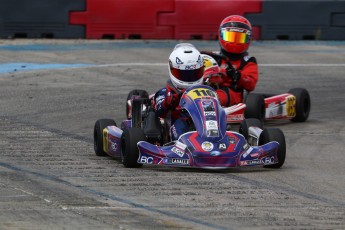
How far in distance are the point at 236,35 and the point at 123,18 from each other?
6939mm

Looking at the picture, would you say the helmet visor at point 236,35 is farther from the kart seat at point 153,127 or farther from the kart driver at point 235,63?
the kart seat at point 153,127

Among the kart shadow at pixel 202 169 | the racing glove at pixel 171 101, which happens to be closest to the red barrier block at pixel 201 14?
the racing glove at pixel 171 101

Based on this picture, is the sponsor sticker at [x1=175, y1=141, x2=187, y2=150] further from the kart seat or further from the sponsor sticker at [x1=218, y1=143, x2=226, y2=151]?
the kart seat

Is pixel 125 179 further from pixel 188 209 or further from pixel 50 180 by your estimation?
pixel 188 209

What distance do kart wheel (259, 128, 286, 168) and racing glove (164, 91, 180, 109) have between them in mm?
841

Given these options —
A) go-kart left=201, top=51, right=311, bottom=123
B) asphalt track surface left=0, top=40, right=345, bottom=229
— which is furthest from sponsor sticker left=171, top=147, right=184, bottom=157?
go-kart left=201, top=51, right=311, bottom=123

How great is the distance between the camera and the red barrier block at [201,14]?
20.3 meters

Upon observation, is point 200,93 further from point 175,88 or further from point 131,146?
point 131,146

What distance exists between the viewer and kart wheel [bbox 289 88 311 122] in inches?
543

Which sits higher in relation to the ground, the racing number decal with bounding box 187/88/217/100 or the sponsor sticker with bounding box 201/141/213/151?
the racing number decal with bounding box 187/88/217/100

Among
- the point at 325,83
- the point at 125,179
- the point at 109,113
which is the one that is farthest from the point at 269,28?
the point at 125,179

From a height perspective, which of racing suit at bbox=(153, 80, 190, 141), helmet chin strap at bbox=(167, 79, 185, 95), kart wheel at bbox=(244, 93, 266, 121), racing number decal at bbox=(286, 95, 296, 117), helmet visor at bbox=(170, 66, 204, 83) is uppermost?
helmet visor at bbox=(170, 66, 204, 83)

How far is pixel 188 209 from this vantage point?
8297mm

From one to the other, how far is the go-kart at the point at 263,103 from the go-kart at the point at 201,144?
75.1 inches
